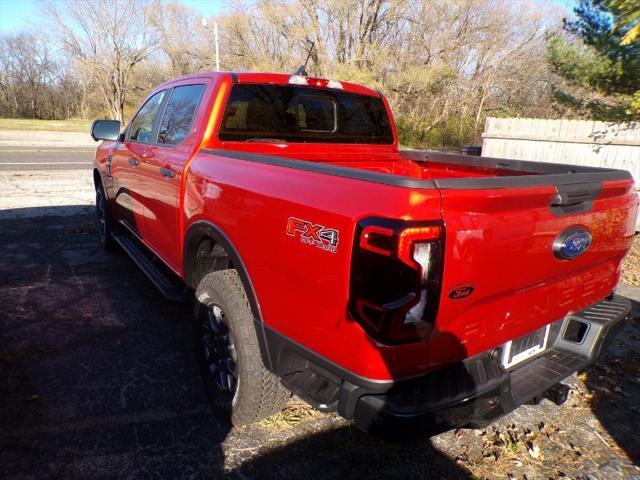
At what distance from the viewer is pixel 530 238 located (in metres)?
1.83

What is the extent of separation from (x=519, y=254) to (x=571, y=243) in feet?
1.19

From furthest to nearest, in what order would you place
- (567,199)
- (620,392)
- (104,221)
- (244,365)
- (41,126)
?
(41,126)
(104,221)
(620,392)
(244,365)
(567,199)

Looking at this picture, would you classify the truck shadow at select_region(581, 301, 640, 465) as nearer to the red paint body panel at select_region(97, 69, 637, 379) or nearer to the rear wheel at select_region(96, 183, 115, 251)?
the red paint body panel at select_region(97, 69, 637, 379)

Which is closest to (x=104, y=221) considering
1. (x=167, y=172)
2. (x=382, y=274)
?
(x=167, y=172)

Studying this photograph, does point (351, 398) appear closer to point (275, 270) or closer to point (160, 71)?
point (275, 270)

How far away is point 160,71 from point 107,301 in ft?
135

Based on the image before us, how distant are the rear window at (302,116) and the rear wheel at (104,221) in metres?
2.93

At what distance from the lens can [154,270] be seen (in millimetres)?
3832

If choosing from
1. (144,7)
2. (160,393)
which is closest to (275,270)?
(160,393)

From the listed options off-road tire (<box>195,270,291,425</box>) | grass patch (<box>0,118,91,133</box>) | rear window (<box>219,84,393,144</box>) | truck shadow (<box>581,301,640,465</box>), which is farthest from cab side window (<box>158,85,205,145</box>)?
grass patch (<box>0,118,91,133</box>)

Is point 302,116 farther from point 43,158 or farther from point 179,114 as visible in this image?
point 43,158

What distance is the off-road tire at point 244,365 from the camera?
7.55 ft

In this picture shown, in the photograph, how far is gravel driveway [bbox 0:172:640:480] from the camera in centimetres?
235

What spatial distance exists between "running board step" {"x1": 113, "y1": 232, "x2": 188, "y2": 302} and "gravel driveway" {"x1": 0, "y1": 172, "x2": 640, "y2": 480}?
0.45m
